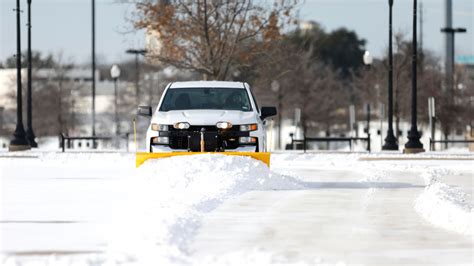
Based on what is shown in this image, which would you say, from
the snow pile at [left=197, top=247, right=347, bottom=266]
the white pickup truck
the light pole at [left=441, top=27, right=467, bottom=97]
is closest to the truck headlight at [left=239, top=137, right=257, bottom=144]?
the white pickup truck

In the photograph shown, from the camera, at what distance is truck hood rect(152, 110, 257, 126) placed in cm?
2184

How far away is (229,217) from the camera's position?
1510 centimetres

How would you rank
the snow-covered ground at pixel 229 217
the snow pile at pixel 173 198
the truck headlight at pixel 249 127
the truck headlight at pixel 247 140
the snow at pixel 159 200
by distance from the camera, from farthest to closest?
the truck headlight at pixel 247 140 < the truck headlight at pixel 249 127 < the snow at pixel 159 200 < the snow pile at pixel 173 198 < the snow-covered ground at pixel 229 217

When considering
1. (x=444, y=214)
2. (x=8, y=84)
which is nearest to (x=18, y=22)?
(x=444, y=214)

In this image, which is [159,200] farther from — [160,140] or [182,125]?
[160,140]

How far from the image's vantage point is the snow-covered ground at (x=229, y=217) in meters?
11.2

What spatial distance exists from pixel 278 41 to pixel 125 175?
25719 mm

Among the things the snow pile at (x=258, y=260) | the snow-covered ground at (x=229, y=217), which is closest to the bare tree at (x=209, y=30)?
the snow-covered ground at (x=229, y=217)

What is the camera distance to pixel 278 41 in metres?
51.8

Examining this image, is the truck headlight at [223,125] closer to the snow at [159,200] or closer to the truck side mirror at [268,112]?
the snow at [159,200]

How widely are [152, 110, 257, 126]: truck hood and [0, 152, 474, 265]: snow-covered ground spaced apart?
854mm

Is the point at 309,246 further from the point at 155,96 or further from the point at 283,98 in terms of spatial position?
the point at 155,96

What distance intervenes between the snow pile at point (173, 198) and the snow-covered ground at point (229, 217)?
0.06ft

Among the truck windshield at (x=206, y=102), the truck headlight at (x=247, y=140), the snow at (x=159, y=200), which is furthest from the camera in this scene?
the truck windshield at (x=206, y=102)
